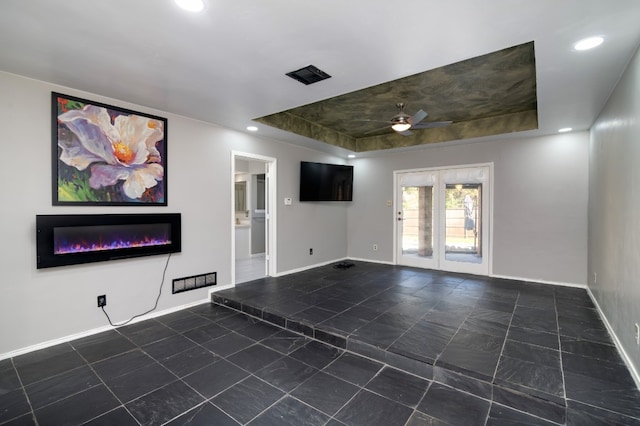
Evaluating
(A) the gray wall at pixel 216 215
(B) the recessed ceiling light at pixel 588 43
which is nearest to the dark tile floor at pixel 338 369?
(A) the gray wall at pixel 216 215

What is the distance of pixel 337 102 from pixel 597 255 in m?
3.91

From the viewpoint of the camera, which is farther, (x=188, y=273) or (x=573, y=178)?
(x=573, y=178)

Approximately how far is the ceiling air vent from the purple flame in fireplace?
2467mm

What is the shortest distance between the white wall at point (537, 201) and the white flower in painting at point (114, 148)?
4855 millimetres

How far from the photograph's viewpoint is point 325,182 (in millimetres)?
6098

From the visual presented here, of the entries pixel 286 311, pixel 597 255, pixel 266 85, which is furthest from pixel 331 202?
pixel 597 255

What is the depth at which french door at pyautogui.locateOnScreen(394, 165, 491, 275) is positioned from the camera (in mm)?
5445

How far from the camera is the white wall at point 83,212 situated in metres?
2.71

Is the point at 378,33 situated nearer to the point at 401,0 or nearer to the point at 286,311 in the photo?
the point at 401,0

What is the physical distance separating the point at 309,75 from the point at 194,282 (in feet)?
10.2

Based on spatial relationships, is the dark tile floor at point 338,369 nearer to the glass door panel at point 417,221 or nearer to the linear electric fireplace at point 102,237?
the linear electric fireplace at point 102,237

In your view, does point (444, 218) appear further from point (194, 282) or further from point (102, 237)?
point (102, 237)

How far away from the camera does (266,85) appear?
294 centimetres

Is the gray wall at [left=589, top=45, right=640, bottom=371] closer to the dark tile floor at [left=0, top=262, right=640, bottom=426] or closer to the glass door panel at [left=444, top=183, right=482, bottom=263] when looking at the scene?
the dark tile floor at [left=0, top=262, right=640, bottom=426]
